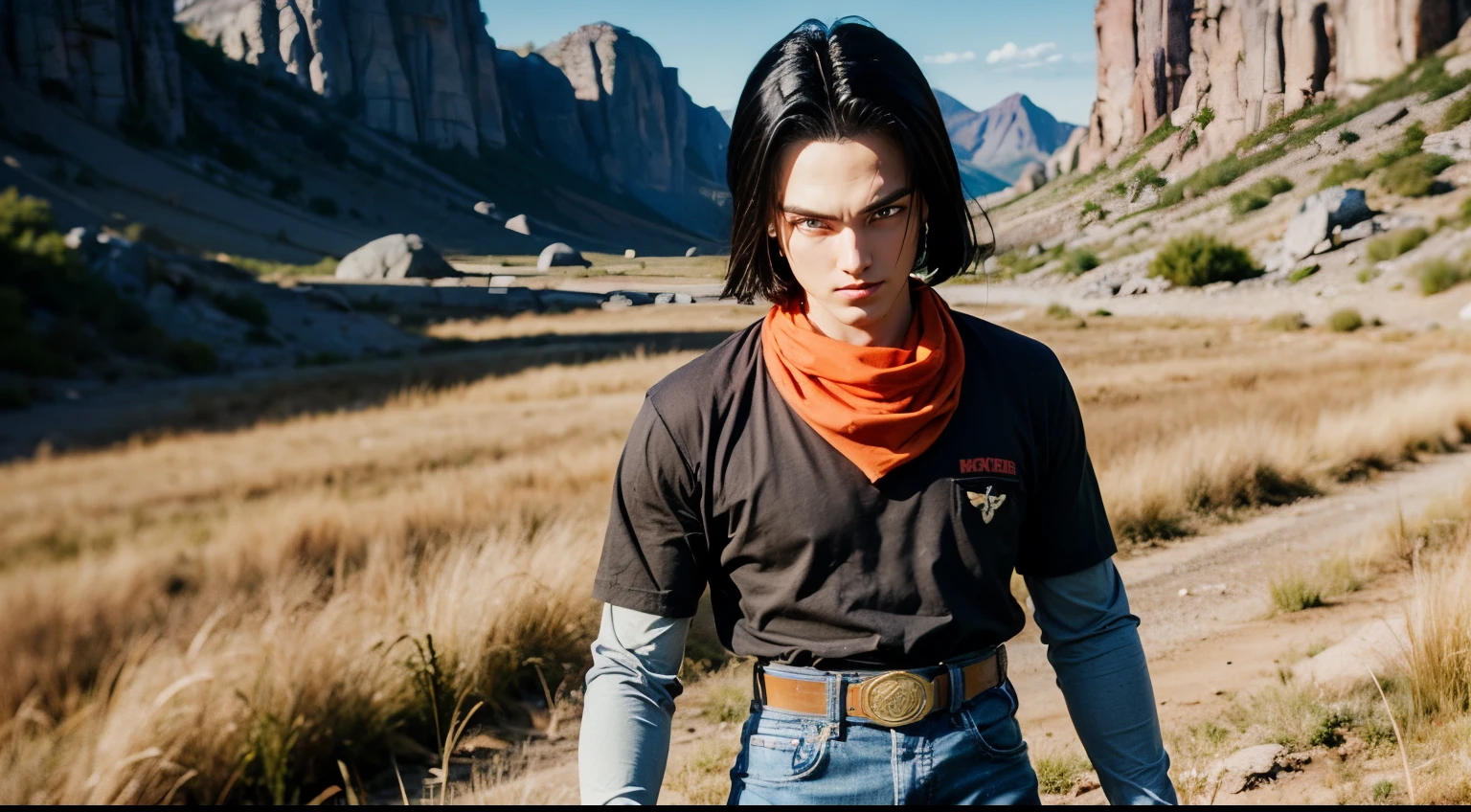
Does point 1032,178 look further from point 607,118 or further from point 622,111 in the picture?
point 622,111

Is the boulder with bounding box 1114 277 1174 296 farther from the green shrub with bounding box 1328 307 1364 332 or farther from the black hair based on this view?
the black hair

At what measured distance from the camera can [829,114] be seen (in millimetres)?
1632

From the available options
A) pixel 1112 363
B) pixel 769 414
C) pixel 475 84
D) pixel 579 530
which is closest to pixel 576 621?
pixel 579 530

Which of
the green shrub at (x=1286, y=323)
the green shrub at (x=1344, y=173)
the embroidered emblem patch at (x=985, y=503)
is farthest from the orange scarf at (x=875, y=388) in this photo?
the green shrub at (x=1286, y=323)

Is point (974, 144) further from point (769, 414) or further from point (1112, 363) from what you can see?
point (769, 414)

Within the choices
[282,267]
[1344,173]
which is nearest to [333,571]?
[282,267]

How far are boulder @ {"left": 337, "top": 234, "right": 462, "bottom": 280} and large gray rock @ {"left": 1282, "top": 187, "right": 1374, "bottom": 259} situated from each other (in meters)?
8.95

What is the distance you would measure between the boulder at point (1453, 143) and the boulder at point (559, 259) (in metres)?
7.71

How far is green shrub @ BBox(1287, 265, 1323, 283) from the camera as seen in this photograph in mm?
10844

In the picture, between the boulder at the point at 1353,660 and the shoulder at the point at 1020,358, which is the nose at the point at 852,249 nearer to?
the shoulder at the point at 1020,358

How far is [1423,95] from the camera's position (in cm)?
763

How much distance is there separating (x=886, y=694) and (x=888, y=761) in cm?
11

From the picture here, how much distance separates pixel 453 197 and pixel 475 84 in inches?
142

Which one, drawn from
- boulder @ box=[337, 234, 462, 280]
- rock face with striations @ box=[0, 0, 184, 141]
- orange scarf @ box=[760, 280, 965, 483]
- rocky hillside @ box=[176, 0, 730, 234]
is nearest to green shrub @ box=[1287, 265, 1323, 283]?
rocky hillside @ box=[176, 0, 730, 234]
